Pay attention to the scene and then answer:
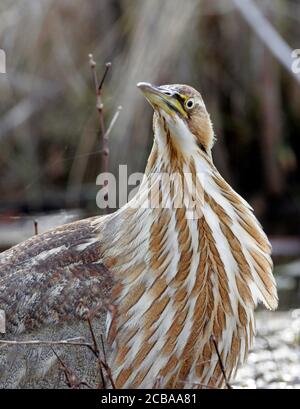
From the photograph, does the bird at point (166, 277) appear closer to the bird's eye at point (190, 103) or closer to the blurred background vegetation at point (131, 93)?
the bird's eye at point (190, 103)

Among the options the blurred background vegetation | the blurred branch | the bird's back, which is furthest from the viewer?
the blurred background vegetation

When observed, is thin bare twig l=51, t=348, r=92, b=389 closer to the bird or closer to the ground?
the bird

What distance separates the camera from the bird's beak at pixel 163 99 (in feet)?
9.26

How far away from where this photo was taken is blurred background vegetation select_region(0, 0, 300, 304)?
256 inches

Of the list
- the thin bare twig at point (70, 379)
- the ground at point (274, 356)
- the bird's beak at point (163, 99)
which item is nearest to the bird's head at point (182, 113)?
the bird's beak at point (163, 99)

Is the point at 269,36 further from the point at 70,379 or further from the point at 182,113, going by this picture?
the point at 70,379

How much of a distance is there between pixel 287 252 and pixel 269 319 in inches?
48.4

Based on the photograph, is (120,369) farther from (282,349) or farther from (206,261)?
(282,349)

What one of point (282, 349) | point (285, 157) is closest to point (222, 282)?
point (282, 349)

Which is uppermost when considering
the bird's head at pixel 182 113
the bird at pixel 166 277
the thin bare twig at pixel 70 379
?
the bird's head at pixel 182 113

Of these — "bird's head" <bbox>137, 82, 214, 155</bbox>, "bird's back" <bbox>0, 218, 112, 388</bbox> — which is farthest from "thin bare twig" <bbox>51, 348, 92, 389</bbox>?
"bird's head" <bbox>137, 82, 214, 155</bbox>

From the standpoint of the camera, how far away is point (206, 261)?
2.97 meters
